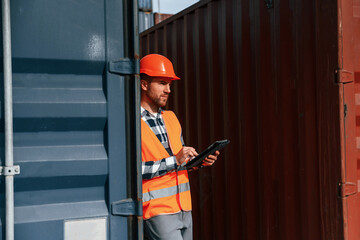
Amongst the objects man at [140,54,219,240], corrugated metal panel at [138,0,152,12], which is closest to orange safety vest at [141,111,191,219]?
man at [140,54,219,240]

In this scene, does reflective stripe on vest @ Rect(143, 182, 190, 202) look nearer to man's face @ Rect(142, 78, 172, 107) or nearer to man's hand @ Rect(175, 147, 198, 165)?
man's hand @ Rect(175, 147, 198, 165)

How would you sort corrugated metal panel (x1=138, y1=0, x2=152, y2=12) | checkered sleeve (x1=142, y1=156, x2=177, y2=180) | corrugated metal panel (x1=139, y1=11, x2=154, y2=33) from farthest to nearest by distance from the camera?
corrugated metal panel (x1=138, y1=0, x2=152, y2=12), corrugated metal panel (x1=139, y1=11, x2=154, y2=33), checkered sleeve (x1=142, y1=156, x2=177, y2=180)

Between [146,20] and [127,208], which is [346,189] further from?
[146,20]

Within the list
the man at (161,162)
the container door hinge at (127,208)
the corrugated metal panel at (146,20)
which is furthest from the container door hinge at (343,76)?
the corrugated metal panel at (146,20)

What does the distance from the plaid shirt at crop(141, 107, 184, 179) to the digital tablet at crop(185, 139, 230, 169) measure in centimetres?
15

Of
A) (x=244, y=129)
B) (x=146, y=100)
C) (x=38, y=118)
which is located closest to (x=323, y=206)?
(x=244, y=129)

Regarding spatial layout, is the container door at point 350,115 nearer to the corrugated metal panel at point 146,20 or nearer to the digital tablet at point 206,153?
the digital tablet at point 206,153

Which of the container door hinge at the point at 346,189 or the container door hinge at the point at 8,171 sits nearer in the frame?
the container door hinge at the point at 8,171

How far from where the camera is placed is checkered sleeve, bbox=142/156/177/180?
270 cm

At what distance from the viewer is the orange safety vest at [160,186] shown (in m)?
2.77

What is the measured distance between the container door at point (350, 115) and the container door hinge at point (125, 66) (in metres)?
1.58

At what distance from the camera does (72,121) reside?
1942 mm

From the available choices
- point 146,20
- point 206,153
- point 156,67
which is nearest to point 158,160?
point 206,153

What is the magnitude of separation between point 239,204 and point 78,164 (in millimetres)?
2425
